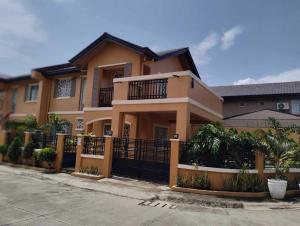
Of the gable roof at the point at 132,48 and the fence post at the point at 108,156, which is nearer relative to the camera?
the fence post at the point at 108,156

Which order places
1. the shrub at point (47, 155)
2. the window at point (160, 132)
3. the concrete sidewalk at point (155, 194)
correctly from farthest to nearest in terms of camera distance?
the window at point (160, 132) < the shrub at point (47, 155) < the concrete sidewalk at point (155, 194)

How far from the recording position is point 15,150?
15977mm

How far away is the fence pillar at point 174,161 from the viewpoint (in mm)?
10578

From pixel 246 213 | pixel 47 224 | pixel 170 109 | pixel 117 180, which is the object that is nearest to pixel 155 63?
pixel 170 109

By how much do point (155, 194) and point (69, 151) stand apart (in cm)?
696

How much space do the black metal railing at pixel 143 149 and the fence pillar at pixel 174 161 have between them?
0.48 metres

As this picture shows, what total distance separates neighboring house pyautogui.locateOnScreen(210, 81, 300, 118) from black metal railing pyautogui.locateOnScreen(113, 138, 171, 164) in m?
18.1

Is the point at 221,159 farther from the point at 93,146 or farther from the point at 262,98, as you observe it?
the point at 262,98

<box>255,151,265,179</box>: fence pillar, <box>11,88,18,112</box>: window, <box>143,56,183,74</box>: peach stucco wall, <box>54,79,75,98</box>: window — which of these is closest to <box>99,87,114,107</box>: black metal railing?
<box>143,56,183,74</box>: peach stucco wall

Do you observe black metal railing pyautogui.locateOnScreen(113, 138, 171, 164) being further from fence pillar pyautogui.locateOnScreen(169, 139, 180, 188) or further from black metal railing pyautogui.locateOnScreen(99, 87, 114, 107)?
black metal railing pyautogui.locateOnScreen(99, 87, 114, 107)

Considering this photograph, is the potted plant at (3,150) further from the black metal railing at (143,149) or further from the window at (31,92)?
the black metal railing at (143,149)

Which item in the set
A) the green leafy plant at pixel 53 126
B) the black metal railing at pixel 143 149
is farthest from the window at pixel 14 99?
the black metal railing at pixel 143 149

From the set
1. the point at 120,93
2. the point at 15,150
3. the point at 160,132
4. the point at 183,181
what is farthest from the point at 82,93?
the point at 183,181

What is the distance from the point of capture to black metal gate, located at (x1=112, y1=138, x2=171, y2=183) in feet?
37.4
